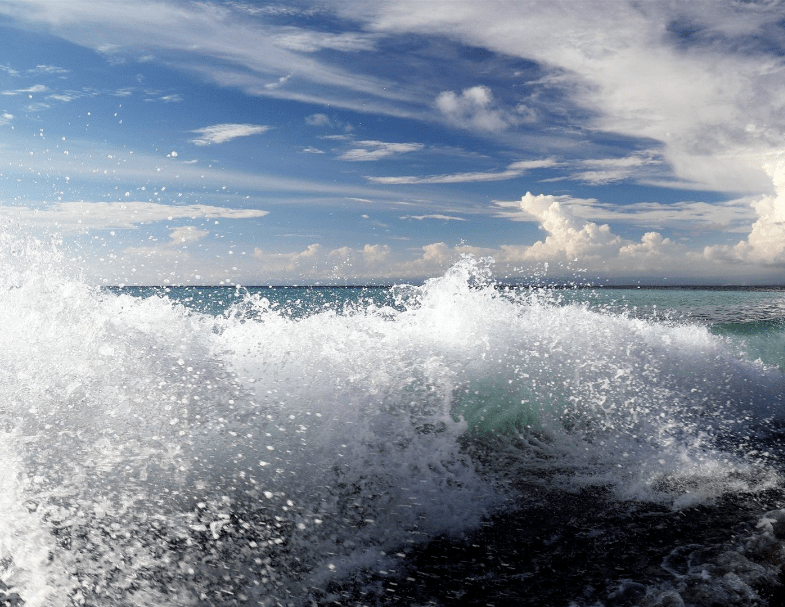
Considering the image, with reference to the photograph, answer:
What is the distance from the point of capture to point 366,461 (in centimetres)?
704

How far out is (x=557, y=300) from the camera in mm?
12625

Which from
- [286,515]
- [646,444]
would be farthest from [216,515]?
[646,444]

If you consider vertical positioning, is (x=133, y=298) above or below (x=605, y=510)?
above

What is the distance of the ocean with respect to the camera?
470 centimetres

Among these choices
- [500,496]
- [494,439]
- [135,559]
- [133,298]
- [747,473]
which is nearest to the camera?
[135,559]

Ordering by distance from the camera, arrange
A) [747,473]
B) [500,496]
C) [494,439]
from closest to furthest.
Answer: [500,496], [747,473], [494,439]

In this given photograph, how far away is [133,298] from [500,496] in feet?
21.8

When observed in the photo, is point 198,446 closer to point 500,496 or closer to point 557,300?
point 500,496

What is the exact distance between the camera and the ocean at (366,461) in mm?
4703

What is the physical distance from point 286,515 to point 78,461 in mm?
2376

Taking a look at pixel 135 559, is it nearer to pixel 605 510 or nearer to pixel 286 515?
pixel 286 515

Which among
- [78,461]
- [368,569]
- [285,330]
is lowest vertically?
[368,569]

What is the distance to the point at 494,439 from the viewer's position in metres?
8.38

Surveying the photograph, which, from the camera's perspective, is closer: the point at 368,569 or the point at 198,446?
the point at 368,569
